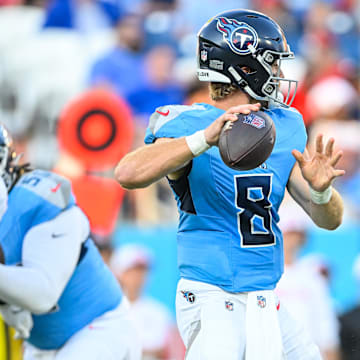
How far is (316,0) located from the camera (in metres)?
8.44

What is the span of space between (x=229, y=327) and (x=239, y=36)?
1.10 m

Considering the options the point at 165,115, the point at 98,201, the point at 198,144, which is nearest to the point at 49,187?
the point at 165,115

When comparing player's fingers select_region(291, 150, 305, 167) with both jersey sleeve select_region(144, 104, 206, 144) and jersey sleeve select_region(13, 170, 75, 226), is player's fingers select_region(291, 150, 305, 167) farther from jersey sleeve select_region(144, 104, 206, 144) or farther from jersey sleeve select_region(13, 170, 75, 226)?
jersey sleeve select_region(13, 170, 75, 226)

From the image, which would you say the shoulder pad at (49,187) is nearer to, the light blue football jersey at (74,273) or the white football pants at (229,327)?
the light blue football jersey at (74,273)

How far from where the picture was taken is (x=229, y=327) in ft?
9.18

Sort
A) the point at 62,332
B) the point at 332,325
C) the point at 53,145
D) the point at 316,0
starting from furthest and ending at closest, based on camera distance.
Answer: the point at 316,0, the point at 53,145, the point at 332,325, the point at 62,332

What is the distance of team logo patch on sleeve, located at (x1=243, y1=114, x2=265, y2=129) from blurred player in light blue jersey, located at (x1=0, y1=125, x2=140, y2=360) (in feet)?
3.93

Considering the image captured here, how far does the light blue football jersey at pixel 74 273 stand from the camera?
3492 mm

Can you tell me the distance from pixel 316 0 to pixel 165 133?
603 centimetres

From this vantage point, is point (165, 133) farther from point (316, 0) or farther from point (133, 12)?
point (316, 0)

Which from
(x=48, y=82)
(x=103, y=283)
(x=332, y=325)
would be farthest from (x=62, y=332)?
(x=48, y=82)

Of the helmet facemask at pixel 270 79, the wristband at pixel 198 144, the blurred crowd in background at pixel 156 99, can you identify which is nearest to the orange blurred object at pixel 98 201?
the blurred crowd in background at pixel 156 99

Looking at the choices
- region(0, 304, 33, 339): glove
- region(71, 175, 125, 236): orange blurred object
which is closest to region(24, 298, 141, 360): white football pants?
region(0, 304, 33, 339): glove

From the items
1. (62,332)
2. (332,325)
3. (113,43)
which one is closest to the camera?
(62,332)
